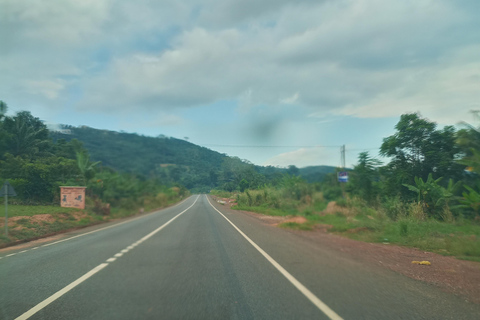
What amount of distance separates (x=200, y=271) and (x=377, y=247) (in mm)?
6882

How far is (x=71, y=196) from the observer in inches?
Result: 1045

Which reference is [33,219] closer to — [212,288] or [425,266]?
[212,288]

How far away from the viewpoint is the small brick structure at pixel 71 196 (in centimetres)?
2642

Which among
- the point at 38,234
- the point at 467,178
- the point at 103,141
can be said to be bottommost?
the point at 38,234

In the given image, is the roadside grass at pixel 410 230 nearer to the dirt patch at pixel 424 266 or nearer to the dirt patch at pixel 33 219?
the dirt patch at pixel 424 266

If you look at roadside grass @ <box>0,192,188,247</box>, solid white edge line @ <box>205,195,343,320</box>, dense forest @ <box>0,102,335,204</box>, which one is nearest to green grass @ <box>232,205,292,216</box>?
dense forest @ <box>0,102,335,204</box>

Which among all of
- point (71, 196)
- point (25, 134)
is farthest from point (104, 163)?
point (71, 196)

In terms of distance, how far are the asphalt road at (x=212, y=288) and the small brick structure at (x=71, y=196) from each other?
60.2 ft

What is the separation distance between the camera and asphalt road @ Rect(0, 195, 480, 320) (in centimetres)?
456

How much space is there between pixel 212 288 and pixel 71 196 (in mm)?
24618

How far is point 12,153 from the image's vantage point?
2225 centimetres

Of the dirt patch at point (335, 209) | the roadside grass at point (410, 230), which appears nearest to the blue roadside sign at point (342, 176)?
the roadside grass at point (410, 230)

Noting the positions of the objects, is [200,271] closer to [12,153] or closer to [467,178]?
[467,178]

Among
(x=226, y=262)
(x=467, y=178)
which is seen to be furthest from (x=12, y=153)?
(x=467, y=178)
